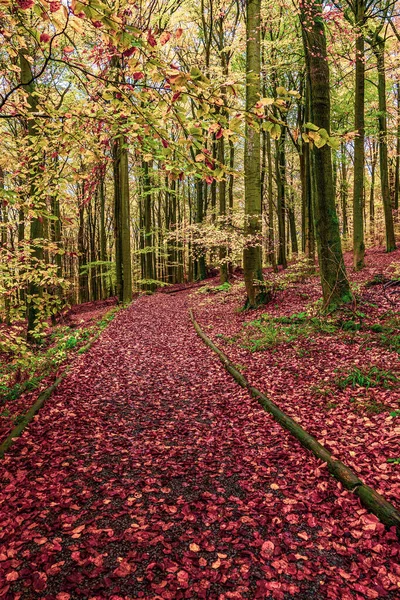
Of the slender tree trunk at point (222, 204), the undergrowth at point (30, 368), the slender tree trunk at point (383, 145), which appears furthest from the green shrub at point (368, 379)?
the slender tree trunk at point (383, 145)

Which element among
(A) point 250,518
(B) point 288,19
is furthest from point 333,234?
(B) point 288,19

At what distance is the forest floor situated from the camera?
8.02 ft

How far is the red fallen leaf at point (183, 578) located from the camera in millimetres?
2389

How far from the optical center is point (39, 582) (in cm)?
239

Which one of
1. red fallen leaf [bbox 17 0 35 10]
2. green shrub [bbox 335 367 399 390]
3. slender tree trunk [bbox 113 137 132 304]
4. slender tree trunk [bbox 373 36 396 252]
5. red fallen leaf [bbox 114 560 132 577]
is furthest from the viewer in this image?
slender tree trunk [bbox 113 137 132 304]

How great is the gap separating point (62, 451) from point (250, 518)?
2391 mm

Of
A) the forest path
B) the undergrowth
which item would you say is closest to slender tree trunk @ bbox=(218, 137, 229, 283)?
the undergrowth

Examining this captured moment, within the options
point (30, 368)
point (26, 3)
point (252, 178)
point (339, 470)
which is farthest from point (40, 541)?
point (252, 178)

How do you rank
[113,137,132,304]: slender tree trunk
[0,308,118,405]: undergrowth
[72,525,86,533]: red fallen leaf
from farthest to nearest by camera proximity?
1. [113,137,132,304]: slender tree trunk
2. [0,308,118,405]: undergrowth
3. [72,525,86,533]: red fallen leaf

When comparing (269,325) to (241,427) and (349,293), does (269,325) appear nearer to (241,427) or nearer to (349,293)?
(349,293)

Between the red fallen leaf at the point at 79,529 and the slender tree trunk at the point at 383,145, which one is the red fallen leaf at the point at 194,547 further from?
the slender tree trunk at the point at 383,145

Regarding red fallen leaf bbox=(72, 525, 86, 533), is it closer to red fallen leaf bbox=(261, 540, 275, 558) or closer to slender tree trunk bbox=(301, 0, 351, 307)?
red fallen leaf bbox=(261, 540, 275, 558)

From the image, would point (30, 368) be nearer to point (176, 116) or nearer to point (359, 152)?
point (176, 116)

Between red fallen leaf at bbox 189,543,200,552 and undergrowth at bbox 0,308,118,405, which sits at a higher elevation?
undergrowth at bbox 0,308,118,405
